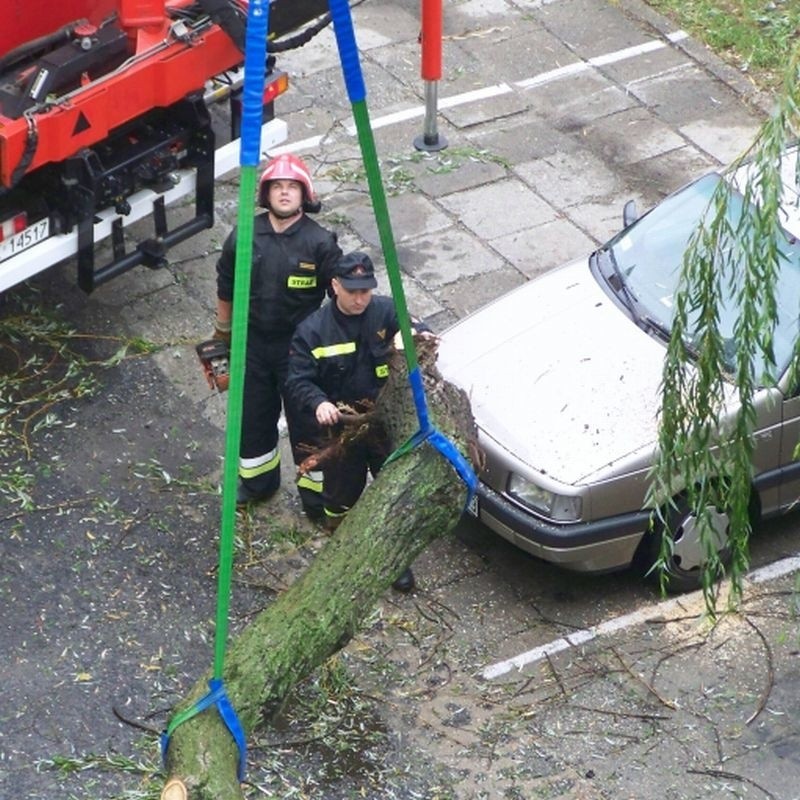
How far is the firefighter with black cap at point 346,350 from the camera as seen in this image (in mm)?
7000

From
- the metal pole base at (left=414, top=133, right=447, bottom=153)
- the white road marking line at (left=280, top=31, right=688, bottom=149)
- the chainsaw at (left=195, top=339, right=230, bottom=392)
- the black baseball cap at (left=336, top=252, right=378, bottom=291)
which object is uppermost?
the black baseball cap at (left=336, top=252, right=378, bottom=291)

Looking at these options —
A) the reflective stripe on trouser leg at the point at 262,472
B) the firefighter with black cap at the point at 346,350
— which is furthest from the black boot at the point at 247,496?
the firefighter with black cap at the point at 346,350

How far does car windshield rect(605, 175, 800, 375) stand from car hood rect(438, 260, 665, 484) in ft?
0.39

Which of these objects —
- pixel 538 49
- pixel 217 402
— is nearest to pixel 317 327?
pixel 217 402

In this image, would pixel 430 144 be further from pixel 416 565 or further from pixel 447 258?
pixel 416 565

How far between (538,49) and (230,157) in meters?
3.76

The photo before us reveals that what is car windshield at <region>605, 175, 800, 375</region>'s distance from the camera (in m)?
7.53

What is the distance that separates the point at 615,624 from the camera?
748 cm

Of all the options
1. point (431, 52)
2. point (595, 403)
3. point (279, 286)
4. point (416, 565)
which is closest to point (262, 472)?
point (416, 565)

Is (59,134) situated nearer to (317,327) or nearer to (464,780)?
(317,327)

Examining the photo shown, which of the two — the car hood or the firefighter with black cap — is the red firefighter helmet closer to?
the firefighter with black cap

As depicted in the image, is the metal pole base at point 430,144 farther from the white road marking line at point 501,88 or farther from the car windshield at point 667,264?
the car windshield at point 667,264

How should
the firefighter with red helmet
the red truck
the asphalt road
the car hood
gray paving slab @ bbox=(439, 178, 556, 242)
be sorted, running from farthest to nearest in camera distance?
gray paving slab @ bbox=(439, 178, 556, 242) < the red truck < the firefighter with red helmet < the car hood < the asphalt road

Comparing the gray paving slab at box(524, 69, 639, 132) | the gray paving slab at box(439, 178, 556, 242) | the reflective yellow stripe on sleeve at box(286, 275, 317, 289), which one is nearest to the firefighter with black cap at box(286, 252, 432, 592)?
the reflective yellow stripe on sleeve at box(286, 275, 317, 289)
